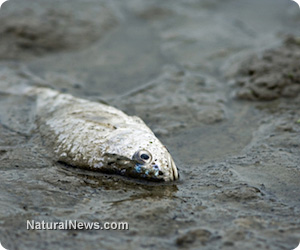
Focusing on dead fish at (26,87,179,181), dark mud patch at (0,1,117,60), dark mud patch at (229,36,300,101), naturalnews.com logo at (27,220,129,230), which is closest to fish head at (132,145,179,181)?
dead fish at (26,87,179,181)

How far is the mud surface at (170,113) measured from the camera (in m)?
4.14

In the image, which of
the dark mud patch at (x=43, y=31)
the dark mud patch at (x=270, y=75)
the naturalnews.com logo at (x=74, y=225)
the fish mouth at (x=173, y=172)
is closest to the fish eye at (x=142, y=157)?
the fish mouth at (x=173, y=172)

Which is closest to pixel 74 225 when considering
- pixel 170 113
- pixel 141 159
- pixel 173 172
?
pixel 141 159

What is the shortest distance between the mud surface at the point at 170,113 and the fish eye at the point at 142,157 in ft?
0.92

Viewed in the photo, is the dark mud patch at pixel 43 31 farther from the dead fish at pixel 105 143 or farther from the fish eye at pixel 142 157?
the fish eye at pixel 142 157

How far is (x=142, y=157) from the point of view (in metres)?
4.83

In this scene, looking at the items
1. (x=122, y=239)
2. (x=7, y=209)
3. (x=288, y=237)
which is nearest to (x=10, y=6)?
(x=7, y=209)

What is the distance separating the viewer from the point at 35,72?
822cm

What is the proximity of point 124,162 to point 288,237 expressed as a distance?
200cm

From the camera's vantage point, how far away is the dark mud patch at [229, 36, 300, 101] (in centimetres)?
708

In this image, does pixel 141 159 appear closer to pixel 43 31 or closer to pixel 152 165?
pixel 152 165

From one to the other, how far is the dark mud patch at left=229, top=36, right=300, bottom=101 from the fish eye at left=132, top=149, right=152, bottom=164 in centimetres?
297

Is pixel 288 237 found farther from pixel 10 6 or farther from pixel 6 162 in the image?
pixel 10 6

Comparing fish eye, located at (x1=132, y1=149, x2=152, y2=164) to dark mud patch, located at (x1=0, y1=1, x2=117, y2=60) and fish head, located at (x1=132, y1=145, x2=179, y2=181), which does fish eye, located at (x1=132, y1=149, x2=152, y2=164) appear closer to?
fish head, located at (x1=132, y1=145, x2=179, y2=181)
